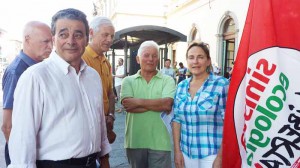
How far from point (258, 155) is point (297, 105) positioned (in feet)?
1.19

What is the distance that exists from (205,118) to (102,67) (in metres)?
1.13

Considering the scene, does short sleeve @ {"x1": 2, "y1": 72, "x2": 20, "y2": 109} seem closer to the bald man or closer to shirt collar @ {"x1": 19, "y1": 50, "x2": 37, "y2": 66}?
the bald man

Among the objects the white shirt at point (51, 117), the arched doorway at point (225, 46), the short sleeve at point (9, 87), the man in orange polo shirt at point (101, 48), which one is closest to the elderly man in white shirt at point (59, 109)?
the white shirt at point (51, 117)

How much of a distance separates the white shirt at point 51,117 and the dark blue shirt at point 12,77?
2.21 ft

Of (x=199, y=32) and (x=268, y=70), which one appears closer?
(x=268, y=70)

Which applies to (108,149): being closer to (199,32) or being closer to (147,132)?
(147,132)

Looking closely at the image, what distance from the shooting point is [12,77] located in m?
2.15

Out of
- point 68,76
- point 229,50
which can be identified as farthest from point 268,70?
point 229,50

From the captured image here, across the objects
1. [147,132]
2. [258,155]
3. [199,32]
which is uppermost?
[199,32]

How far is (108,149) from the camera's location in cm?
207

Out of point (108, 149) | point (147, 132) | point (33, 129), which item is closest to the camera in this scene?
point (33, 129)

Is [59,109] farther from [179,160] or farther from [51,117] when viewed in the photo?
[179,160]

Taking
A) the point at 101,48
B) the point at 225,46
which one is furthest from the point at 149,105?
the point at 225,46

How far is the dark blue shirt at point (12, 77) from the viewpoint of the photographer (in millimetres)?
2090
